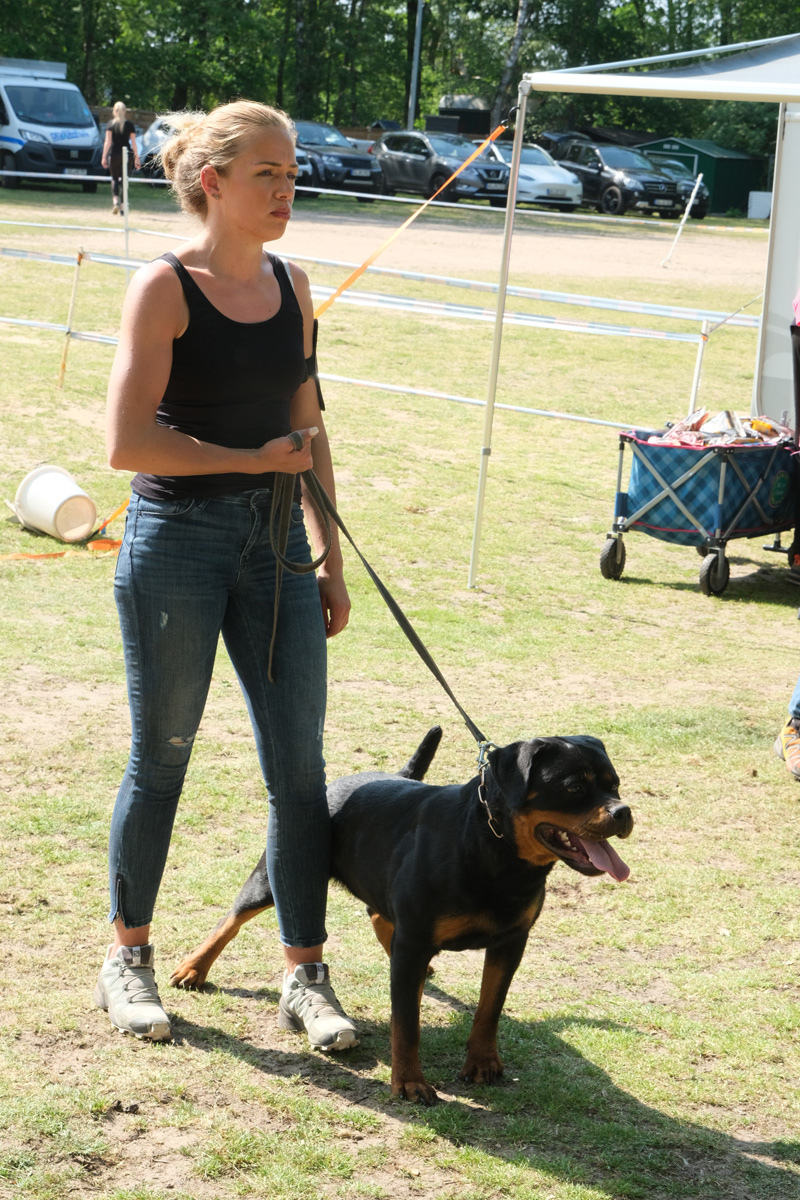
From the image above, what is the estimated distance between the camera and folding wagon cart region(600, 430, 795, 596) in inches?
267

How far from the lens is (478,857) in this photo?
8.38 feet

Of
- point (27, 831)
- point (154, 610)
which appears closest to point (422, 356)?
point (27, 831)

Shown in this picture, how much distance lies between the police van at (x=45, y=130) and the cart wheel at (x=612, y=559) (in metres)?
21.5

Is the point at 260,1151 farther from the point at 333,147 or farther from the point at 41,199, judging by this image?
the point at 333,147

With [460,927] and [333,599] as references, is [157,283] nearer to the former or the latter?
[333,599]

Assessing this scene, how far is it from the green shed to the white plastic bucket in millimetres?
34036

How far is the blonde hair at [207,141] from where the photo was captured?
2.51 meters

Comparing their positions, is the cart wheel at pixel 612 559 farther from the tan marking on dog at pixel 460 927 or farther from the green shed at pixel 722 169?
the green shed at pixel 722 169

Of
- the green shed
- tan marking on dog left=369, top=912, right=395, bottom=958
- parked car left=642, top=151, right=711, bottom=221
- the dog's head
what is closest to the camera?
the dog's head

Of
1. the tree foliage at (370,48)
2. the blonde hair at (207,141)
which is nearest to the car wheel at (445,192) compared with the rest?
the tree foliage at (370,48)

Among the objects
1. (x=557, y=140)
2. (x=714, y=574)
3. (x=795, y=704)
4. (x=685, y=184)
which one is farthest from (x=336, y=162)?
(x=795, y=704)

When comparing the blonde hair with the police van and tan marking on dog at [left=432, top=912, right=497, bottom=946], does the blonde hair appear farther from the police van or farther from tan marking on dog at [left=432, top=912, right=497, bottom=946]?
the police van

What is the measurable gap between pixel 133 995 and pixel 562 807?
112 cm

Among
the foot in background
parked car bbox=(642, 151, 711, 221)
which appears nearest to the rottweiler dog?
the foot in background
